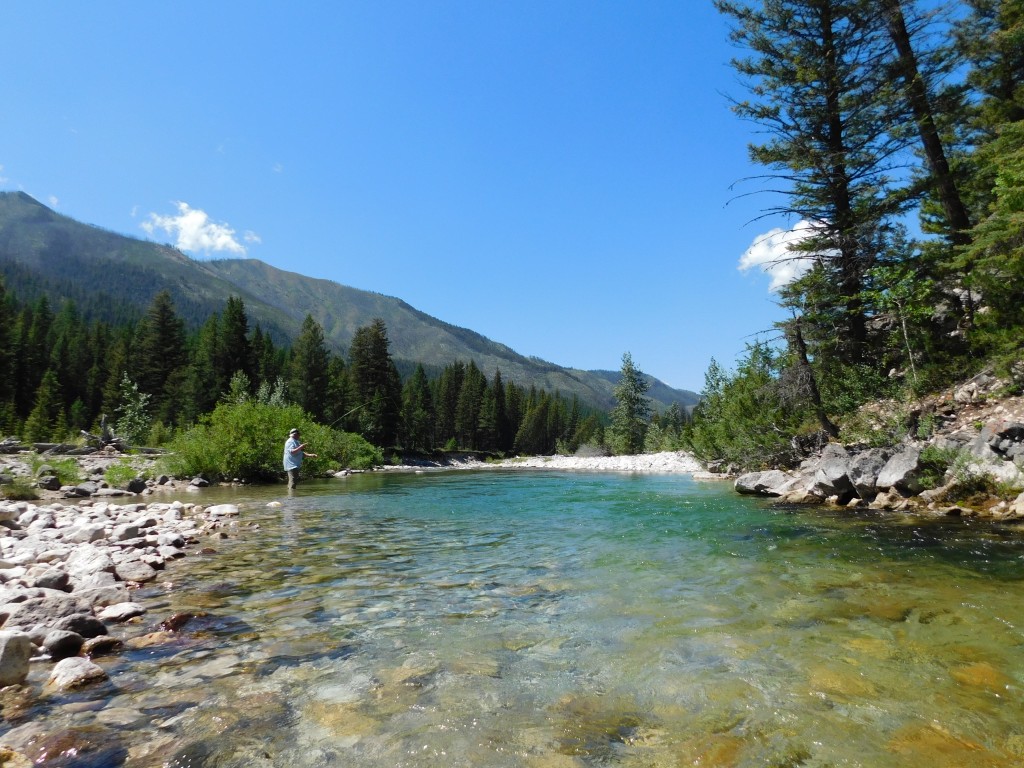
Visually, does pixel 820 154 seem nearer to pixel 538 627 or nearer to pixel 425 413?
pixel 538 627

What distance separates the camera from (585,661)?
152 inches

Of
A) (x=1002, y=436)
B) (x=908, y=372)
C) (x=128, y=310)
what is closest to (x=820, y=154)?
(x=908, y=372)

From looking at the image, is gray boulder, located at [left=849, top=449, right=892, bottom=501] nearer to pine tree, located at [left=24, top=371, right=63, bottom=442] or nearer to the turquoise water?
the turquoise water

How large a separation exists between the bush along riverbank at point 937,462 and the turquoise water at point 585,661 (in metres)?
2.03

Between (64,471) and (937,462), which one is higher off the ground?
(937,462)

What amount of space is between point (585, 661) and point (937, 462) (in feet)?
33.7

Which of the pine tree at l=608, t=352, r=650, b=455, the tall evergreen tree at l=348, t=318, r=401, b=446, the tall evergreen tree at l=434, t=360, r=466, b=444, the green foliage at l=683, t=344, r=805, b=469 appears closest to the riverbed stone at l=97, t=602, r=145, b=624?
the green foliage at l=683, t=344, r=805, b=469

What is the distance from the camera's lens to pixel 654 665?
3742 millimetres

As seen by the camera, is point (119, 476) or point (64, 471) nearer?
point (64, 471)

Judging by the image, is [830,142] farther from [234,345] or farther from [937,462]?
[234,345]

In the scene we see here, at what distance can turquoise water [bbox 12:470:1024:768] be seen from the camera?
2.72 metres

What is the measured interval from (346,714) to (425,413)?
80.7 m

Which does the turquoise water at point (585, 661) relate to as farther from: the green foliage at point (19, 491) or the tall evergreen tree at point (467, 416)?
the tall evergreen tree at point (467, 416)

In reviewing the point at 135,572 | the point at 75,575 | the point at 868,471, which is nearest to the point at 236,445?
the point at 135,572
